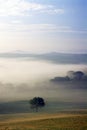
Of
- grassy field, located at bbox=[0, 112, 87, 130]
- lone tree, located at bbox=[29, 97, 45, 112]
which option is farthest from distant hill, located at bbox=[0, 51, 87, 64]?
grassy field, located at bbox=[0, 112, 87, 130]

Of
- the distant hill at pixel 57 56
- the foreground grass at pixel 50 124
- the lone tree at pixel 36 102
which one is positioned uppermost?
the distant hill at pixel 57 56

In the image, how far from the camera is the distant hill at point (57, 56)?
9.88 feet

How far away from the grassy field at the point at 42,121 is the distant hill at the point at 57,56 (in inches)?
22.0

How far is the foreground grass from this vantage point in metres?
2.91

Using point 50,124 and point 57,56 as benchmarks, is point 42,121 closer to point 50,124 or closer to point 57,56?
point 50,124

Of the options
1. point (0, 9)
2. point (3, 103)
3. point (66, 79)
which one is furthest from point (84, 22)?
point (3, 103)

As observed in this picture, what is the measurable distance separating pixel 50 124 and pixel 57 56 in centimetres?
71

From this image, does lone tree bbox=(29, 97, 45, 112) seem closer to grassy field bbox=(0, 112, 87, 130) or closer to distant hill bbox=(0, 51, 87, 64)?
Answer: grassy field bbox=(0, 112, 87, 130)

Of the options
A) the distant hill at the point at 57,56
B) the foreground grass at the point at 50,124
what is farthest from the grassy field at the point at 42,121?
the distant hill at the point at 57,56

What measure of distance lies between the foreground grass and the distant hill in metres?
0.59

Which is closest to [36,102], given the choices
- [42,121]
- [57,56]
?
[42,121]

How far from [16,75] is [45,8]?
0.78 metres

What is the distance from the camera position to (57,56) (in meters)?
3.06

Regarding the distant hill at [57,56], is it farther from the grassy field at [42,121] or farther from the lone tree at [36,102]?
the grassy field at [42,121]
